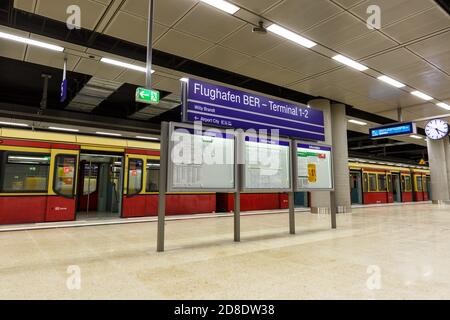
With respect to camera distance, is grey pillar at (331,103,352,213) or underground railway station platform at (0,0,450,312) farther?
grey pillar at (331,103,352,213)

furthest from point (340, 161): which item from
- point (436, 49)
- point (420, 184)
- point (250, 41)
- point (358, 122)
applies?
point (420, 184)

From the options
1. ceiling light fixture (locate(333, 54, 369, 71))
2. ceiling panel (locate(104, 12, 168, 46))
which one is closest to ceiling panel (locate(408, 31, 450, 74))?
ceiling light fixture (locate(333, 54, 369, 71))

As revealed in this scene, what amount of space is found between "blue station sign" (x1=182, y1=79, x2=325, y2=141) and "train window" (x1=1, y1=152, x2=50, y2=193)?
4.76 metres

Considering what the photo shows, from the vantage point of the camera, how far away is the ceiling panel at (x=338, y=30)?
5.00 metres

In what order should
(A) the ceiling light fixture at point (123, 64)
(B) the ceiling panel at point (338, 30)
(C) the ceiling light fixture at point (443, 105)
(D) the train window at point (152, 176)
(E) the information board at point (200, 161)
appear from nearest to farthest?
1. (E) the information board at point (200, 161)
2. (B) the ceiling panel at point (338, 30)
3. (A) the ceiling light fixture at point (123, 64)
4. (D) the train window at point (152, 176)
5. (C) the ceiling light fixture at point (443, 105)

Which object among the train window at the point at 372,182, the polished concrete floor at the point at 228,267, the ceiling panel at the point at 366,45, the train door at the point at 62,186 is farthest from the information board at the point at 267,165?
the train window at the point at 372,182

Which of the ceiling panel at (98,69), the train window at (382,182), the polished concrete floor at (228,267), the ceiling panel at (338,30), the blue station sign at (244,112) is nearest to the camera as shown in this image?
the polished concrete floor at (228,267)

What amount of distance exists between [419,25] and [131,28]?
5.24 m

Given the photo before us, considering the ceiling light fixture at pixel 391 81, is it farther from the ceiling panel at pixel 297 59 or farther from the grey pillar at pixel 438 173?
the grey pillar at pixel 438 173

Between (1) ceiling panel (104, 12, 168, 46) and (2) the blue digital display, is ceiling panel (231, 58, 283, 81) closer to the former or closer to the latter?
(1) ceiling panel (104, 12, 168, 46)

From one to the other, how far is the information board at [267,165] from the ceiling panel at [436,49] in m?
3.67

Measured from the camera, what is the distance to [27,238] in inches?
186

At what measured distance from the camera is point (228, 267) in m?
2.86

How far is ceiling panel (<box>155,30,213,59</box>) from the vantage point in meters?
5.57
